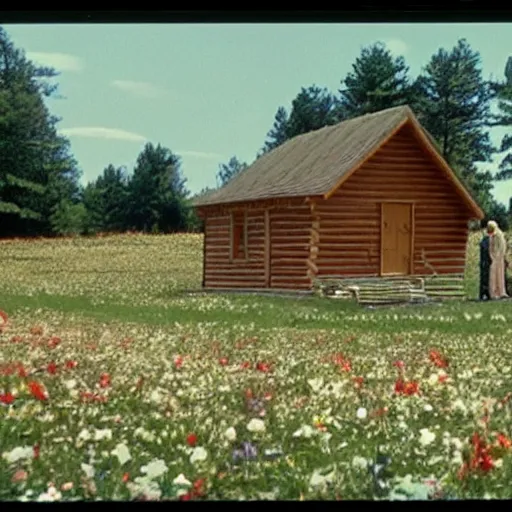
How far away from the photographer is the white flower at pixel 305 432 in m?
2.44

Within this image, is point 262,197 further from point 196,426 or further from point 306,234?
point 196,426

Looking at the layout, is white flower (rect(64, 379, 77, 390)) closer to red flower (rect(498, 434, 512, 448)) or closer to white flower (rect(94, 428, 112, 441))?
white flower (rect(94, 428, 112, 441))

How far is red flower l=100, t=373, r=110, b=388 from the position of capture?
2527 mm

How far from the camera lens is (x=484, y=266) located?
2.73 meters

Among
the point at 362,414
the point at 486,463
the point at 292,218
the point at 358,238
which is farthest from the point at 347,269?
the point at 486,463

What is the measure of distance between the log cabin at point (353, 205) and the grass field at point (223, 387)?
100 mm

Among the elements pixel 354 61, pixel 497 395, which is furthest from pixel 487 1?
pixel 497 395

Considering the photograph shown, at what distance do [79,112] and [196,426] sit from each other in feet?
2.75

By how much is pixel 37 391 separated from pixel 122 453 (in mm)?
294

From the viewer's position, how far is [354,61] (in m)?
2.55

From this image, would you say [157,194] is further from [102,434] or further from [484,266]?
[484,266]

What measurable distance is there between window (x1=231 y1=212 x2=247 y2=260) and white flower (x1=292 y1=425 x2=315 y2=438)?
53 cm

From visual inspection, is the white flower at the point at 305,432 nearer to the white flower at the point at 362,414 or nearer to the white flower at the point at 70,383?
the white flower at the point at 362,414

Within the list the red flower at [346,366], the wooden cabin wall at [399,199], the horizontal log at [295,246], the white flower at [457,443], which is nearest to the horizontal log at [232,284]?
the horizontal log at [295,246]
